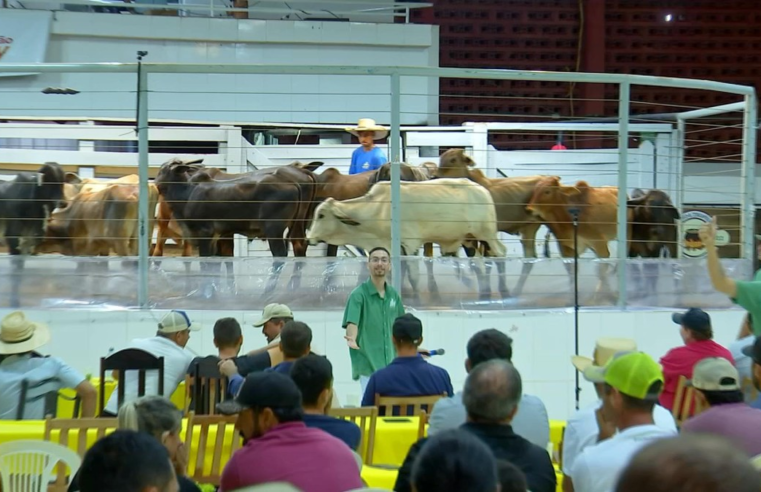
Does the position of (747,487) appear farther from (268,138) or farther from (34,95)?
(34,95)

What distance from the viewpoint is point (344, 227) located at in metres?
7.09

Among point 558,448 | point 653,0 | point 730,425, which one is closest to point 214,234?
point 558,448

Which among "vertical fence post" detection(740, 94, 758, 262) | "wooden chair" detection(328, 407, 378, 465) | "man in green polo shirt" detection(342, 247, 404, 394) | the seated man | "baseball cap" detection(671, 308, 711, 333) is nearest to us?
"wooden chair" detection(328, 407, 378, 465)

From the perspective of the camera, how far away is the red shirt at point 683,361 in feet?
16.1

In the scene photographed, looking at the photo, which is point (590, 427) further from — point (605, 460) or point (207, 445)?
point (207, 445)

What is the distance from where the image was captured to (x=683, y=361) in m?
4.93

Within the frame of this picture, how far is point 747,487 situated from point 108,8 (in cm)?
1443

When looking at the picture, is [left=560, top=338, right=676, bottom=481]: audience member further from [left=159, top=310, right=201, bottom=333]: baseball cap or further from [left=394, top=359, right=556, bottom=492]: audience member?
[left=159, top=310, right=201, bottom=333]: baseball cap

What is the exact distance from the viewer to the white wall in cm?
1389

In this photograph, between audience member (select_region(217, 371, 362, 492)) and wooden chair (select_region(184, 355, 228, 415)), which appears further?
wooden chair (select_region(184, 355, 228, 415))

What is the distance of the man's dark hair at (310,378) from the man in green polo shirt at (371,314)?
229cm

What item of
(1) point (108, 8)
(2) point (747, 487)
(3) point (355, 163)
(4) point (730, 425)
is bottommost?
(4) point (730, 425)

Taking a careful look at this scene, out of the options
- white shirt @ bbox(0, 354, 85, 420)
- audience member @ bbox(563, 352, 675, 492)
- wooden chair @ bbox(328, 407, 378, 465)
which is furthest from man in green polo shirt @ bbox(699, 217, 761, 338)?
white shirt @ bbox(0, 354, 85, 420)


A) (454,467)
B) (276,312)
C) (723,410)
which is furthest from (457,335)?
(454,467)
